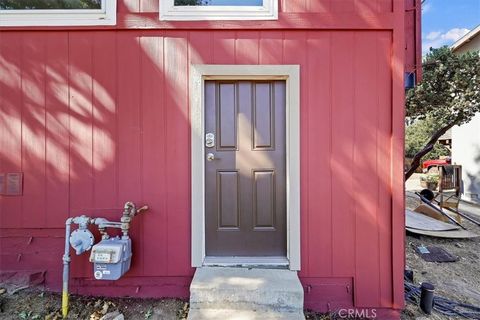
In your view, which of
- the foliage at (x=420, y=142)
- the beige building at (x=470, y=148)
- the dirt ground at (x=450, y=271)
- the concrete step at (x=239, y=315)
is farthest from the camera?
the foliage at (x=420, y=142)

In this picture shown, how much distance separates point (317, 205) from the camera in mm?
2166

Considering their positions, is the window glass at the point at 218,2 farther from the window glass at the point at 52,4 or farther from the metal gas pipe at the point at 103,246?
the metal gas pipe at the point at 103,246

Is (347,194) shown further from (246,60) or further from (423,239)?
(423,239)

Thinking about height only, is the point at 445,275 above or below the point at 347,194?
below

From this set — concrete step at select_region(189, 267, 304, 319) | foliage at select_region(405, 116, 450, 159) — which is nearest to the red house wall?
concrete step at select_region(189, 267, 304, 319)

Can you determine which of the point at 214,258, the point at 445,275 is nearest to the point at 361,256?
the point at 214,258

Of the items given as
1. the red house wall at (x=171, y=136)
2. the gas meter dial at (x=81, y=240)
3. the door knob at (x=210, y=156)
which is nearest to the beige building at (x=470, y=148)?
the red house wall at (x=171, y=136)

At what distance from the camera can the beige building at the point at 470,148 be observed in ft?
24.8

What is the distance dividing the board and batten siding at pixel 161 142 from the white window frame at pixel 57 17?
8 cm

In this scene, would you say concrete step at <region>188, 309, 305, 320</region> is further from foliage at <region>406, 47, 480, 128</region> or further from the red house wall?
foliage at <region>406, 47, 480, 128</region>

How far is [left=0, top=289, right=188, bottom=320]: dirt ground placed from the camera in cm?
201

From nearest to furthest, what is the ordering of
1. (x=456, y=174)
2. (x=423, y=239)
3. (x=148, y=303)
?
(x=148, y=303)
(x=423, y=239)
(x=456, y=174)

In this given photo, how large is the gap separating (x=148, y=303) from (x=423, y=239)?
380 centimetres

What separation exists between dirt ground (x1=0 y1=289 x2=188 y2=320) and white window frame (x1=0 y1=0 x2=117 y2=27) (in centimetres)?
219
